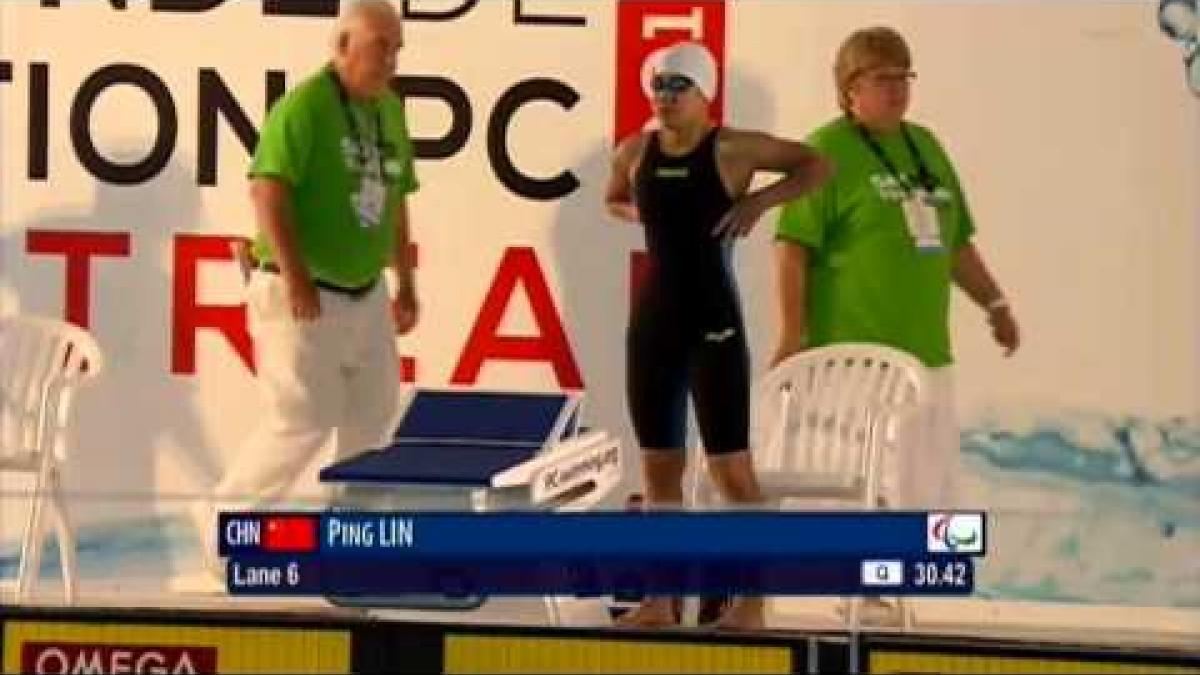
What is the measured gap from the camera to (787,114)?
685 cm

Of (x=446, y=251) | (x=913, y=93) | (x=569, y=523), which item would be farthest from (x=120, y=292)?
(x=569, y=523)

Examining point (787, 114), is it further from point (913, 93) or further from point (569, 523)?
point (569, 523)

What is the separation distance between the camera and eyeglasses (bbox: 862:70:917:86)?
6840mm

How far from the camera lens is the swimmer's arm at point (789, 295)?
6926mm

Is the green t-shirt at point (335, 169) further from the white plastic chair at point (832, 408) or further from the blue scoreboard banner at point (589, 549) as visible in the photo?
the blue scoreboard banner at point (589, 549)

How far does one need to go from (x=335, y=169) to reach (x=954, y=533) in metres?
3.37

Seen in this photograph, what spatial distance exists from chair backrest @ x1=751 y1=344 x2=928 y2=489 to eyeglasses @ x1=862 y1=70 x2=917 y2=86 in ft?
1.95

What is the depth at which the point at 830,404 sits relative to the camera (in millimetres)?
6797

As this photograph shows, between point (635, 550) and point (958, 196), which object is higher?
point (958, 196)

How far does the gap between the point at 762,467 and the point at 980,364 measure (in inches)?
23.0

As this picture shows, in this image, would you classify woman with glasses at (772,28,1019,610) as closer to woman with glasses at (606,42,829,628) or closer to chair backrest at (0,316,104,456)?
woman with glasses at (606,42,829,628)
